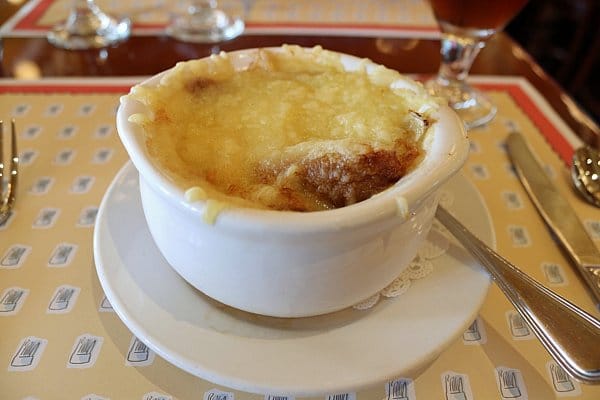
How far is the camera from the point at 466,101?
3.63 feet

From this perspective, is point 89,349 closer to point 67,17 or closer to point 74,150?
point 74,150

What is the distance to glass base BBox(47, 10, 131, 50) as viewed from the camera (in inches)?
48.6

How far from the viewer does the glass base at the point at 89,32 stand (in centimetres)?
123

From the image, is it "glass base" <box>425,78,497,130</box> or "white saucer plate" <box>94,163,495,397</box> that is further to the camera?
"glass base" <box>425,78,497,130</box>

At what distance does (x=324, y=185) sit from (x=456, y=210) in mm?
259

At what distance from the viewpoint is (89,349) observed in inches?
22.1

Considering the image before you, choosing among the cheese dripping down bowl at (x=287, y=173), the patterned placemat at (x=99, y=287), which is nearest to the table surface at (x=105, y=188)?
the patterned placemat at (x=99, y=287)

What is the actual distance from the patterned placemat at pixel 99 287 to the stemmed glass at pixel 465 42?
7 centimetres

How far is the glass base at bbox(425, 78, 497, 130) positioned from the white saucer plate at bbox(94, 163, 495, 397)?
1.60 feet

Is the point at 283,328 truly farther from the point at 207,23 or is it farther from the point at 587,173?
the point at 207,23

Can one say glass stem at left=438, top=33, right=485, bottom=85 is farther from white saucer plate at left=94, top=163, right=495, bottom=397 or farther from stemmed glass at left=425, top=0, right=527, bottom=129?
white saucer plate at left=94, top=163, right=495, bottom=397

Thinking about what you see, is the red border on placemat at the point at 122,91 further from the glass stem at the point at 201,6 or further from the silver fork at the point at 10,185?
the glass stem at the point at 201,6

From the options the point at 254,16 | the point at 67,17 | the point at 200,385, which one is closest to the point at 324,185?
the point at 200,385

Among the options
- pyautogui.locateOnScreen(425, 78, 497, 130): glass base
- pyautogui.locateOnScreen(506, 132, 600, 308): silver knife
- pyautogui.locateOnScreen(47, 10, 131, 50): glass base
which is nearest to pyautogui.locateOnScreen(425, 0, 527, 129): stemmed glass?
pyautogui.locateOnScreen(425, 78, 497, 130): glass base
